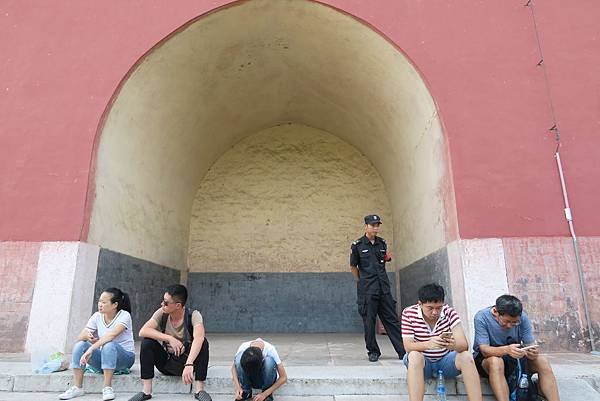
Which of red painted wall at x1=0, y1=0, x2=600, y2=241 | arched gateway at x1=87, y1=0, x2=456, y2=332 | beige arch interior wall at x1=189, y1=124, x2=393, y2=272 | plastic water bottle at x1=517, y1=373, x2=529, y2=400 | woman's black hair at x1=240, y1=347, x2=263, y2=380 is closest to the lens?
plastic water bottle at x1=517, y1=373, x2=529, y2=400

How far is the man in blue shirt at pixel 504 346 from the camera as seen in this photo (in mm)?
3086

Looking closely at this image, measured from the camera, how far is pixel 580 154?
4.90 m

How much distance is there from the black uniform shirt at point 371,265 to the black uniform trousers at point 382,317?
0.08m

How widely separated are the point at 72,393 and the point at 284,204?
579cm

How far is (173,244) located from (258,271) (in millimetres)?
1716

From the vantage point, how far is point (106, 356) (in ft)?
11.5

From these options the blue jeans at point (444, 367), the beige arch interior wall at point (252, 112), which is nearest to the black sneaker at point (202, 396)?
the blue jeans at point (444, 367)

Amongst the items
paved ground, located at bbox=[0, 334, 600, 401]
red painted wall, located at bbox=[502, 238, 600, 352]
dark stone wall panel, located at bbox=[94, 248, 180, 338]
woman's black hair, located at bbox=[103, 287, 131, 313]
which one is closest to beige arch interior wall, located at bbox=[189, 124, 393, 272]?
dark stone wall panel, located at bbox=[94, 248, 180, 338]

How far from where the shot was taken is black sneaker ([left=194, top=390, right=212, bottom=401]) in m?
3.31

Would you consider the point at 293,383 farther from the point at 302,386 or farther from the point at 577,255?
the point at 577,255

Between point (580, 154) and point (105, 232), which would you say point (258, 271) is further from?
point (580, 154)

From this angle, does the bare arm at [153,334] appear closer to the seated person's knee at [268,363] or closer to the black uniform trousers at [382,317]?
the seated person's knee at [268,363]

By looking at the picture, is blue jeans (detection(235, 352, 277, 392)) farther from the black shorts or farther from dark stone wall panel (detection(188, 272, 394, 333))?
dark stone wall panel (detection(188, 272, 394, 333))

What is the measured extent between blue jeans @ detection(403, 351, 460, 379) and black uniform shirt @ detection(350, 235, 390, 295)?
1226 millimetres
